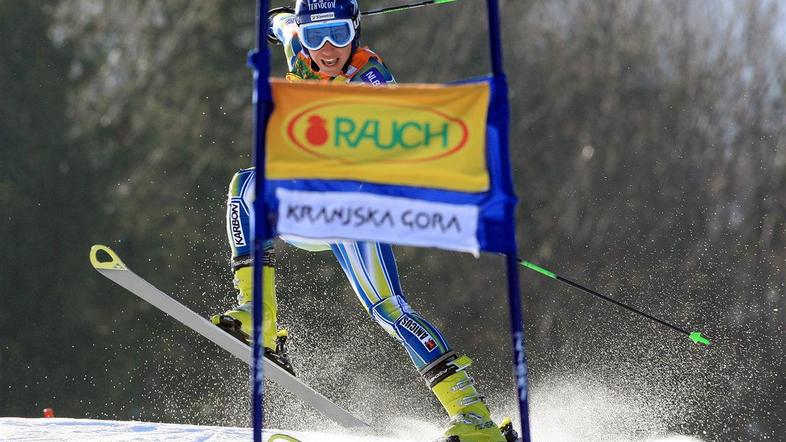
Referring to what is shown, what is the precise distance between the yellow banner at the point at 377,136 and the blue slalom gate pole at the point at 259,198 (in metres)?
0.03

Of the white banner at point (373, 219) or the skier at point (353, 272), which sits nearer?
the white banner at point (373, 219)

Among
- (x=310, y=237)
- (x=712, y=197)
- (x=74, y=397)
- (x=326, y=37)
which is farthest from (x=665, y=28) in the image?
(x=310, y=237)

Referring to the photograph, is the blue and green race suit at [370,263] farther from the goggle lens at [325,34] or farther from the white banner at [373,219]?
the white banner at [373,219]

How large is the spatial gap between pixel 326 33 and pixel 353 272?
101 centimetres

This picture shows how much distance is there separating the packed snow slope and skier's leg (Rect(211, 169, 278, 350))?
1.65 ft

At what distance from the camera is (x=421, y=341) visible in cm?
548

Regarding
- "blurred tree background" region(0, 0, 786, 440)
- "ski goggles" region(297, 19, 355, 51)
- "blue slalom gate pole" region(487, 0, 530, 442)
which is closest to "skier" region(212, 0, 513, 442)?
"ski goggles" region(297, 19, 355, 51)

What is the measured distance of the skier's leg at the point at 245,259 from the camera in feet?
19.0

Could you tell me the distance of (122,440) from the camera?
5.95 m

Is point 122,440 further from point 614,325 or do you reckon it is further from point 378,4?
point 378,4

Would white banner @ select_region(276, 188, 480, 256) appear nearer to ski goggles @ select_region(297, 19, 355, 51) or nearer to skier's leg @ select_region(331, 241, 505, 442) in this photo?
skier's leg @ select_region(331, 241, 505, 442)

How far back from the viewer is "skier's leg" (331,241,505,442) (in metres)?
5.38

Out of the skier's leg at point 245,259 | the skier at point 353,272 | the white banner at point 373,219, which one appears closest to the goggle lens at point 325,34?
the skier at point 353,272

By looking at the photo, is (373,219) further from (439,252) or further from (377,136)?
(439,252)
